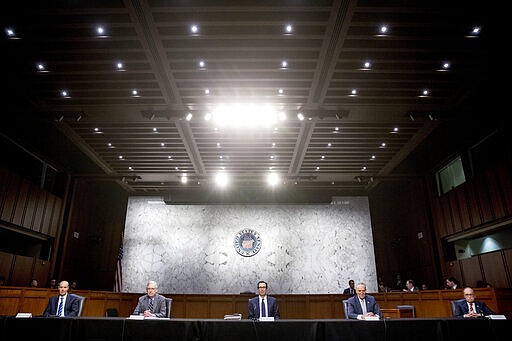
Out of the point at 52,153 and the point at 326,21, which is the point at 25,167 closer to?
the point at 52,153

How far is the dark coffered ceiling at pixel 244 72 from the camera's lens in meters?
5.60

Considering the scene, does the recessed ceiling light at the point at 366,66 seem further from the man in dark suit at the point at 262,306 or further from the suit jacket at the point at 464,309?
the man in dark suit at the point at 262,306

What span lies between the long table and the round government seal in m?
10.1

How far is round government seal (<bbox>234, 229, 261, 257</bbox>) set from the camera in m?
13.4

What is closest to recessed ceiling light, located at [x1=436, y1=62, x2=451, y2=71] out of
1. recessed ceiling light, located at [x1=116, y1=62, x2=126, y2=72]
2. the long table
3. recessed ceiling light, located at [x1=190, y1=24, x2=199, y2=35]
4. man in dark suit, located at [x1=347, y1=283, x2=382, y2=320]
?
man in dark suit, located at [x1=347, y1=283, x2=382, y2=320]

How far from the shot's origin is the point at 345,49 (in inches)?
248

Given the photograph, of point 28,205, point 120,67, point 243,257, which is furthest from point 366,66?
point 28,205

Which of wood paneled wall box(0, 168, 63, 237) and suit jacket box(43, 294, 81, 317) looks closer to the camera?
suit jacket box(43, 294, 81, 317)

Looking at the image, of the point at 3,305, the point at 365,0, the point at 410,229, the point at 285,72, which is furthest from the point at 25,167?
the point at 410,229

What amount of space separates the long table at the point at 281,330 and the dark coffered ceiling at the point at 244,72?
4.66 meters

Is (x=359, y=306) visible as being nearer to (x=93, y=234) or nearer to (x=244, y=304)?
(x=244, y=304)

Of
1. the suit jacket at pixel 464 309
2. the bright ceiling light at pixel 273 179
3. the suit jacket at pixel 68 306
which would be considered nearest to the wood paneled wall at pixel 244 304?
the suit jacket at pixel 464 309

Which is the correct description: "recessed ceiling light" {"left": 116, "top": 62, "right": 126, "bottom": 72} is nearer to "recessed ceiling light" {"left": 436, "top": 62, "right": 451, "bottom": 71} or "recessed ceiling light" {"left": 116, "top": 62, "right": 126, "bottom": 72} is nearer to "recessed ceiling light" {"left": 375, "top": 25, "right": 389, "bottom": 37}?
"recessed ceiling light" {"left": 375, "top": 25, "right": 389, "bottom": 37}

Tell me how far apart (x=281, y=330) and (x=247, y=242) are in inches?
407
